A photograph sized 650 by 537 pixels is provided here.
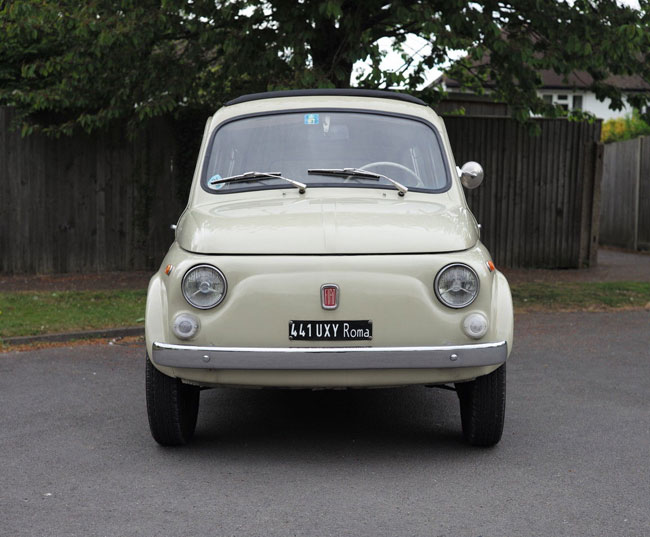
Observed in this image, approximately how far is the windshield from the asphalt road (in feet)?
4.95

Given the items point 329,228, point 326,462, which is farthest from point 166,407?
point 329,228

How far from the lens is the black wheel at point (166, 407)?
488 cm

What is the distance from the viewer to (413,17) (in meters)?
10.2

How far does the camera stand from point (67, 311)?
10242 mm

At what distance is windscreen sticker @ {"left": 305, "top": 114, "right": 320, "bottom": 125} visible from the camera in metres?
5.94

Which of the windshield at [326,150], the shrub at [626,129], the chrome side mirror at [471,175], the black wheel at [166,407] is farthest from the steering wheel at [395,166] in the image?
the shrub at [626,129]

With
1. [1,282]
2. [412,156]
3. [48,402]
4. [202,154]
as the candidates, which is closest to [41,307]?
[1,282]

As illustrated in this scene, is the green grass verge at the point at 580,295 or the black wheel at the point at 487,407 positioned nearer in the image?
the black wheel at the point at 487,407

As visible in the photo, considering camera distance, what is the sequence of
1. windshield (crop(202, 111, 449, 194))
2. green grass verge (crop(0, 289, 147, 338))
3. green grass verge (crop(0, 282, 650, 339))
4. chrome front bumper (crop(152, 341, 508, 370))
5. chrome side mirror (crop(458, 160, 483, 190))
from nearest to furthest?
1. chrome front bumper (crop(152, 341, 508, 370))
2. windshield (crop(202, 111, 449, 194))
3. chrome side mirror (crop(458, 160, 483, 190))
4. green grass verge (crop(0, 289, 147, 338))
5. green grass verge (crop(0, 282, 650, 339))

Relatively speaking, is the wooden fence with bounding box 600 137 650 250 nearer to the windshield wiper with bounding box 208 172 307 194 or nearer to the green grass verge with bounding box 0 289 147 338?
the green grass verge with bounding box 0 289 147 338

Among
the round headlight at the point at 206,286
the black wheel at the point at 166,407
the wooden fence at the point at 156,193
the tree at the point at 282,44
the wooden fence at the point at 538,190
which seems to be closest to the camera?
the round headlight at the point at 206,286

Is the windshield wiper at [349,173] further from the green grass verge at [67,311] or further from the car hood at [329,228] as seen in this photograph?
the green grass verge at [67,311]

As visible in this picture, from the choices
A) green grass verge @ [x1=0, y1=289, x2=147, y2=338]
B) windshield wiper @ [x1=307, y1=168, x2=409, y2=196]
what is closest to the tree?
green grass verge @ [x1=0, y1=289, x2=147, y2=338]

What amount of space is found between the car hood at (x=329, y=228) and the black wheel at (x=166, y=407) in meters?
0.73
